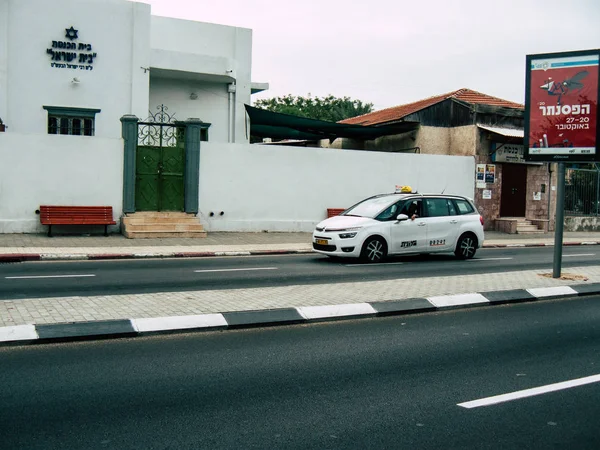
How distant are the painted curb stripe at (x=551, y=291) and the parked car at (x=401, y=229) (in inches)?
178

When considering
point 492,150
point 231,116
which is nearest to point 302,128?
point 231,116

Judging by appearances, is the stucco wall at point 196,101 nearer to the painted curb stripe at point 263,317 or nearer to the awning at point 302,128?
the awning at point 302,128

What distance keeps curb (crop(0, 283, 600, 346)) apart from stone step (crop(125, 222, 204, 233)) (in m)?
11.0

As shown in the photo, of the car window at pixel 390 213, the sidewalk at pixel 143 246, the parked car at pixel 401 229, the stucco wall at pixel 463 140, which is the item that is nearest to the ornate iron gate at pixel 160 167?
the sidewalk at pixel 143 246

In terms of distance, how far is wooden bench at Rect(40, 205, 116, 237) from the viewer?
1812cm

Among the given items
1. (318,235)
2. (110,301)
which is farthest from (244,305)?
(318,235)

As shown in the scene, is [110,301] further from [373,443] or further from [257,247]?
[257,247]

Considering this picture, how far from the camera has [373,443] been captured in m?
4.20

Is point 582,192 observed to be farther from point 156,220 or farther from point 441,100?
point 156,220

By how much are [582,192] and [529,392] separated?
2453cm

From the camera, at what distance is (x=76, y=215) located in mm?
18406

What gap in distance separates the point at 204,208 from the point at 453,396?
15.9 m

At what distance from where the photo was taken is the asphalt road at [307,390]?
4.29 metres

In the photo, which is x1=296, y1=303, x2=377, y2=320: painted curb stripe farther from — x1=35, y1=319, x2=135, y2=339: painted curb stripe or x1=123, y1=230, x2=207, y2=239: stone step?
x1=123, y1=230, x2=207, y2=239: stone step
